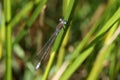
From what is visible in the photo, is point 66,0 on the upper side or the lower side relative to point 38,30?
upper

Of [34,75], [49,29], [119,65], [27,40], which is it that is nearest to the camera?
[119,65]

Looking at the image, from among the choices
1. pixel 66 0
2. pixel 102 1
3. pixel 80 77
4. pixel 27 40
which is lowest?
pixel 80 77

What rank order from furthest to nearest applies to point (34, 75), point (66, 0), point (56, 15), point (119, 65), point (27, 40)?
point (56, 15), point (27, 40), point (34, 75), point (119, 65), point (66, 0)

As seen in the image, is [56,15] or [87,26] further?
[56,15]

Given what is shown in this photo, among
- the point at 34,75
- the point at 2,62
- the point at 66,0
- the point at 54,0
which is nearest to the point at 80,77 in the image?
the point at 34,75

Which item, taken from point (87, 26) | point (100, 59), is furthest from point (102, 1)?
point (100, 59)

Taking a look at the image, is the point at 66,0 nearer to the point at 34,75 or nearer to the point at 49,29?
the point at 34,75

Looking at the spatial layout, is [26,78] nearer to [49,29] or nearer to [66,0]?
[49,29]
